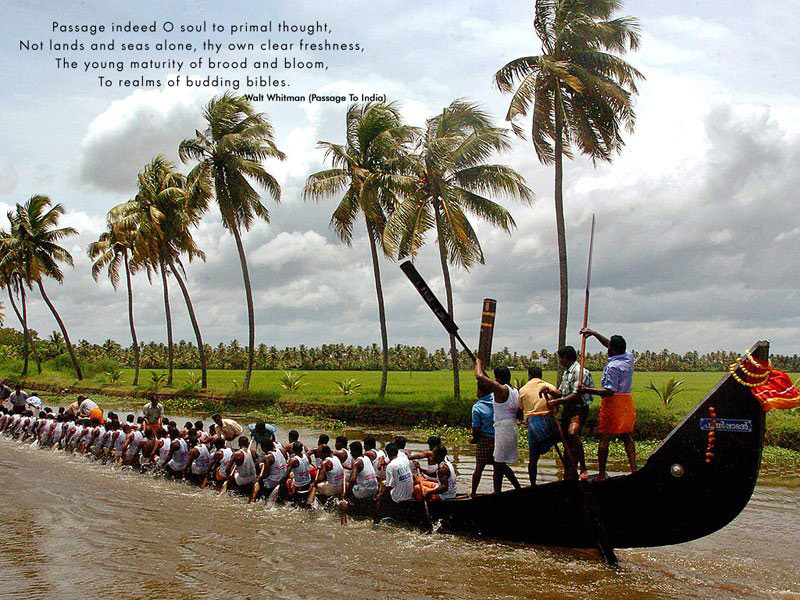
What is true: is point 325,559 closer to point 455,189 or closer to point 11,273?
point 455,189

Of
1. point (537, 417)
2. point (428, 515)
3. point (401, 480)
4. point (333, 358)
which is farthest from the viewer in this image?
point (333, 358)

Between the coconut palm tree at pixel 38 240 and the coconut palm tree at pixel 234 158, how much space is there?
16.2 meters

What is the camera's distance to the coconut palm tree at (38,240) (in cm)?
4231

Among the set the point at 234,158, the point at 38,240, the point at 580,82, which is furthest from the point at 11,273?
the point at 580,82

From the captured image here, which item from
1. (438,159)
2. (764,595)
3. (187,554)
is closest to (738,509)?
(764,595)

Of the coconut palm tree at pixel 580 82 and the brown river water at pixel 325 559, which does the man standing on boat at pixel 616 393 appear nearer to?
the brown river water at pixel 325 559

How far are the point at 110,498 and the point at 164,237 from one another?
883 inches

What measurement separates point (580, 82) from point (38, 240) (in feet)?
114

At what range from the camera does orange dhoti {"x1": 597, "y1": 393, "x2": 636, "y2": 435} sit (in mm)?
9133

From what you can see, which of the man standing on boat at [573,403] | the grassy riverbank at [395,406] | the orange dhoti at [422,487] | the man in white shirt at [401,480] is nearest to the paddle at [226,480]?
the man in white shirt at [401,480]

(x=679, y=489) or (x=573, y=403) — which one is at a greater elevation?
(x=573, y=403)

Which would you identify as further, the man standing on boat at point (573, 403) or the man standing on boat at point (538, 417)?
the man standing on boat at point (538, 417)

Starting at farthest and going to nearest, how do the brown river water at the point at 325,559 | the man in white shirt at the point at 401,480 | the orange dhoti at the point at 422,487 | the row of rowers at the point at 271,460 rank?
the row of rowers at the point at 271,460 → the man in white shirt at the point at 401,480 → the orange dhoti at the point at 422,487 → the brown river water at the point at 325,559

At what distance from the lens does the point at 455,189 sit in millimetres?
24016
